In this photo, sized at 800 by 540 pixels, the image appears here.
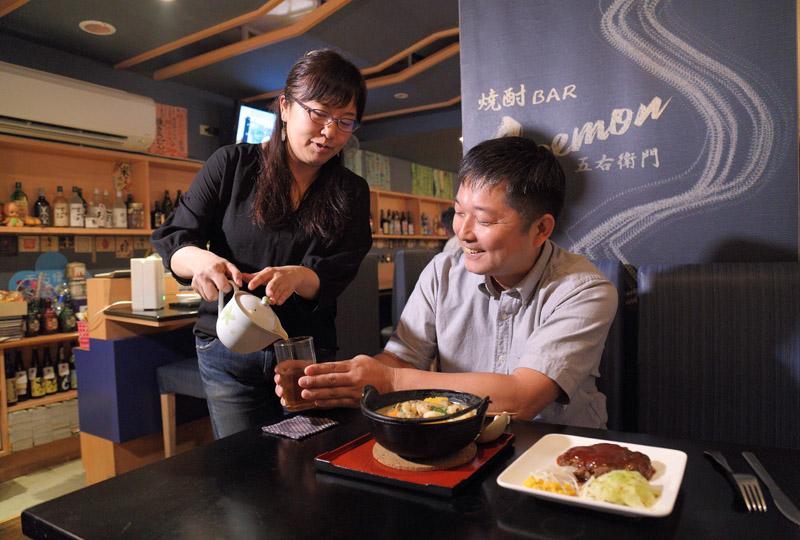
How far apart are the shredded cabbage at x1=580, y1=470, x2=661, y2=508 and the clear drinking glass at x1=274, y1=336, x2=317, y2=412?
0.59 m

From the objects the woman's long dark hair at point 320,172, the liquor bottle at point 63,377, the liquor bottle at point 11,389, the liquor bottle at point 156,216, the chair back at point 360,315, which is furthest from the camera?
the liquor bottle at point 156,216

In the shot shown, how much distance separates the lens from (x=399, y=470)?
0.80 metres

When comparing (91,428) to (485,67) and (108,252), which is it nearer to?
(108,252)

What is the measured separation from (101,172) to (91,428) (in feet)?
6.78

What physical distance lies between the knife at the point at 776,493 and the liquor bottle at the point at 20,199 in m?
4.07

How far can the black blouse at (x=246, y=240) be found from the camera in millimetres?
1455

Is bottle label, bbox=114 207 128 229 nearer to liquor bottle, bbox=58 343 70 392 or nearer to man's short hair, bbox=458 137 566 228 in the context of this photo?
liquor bottle, bbox=58 343 70 392

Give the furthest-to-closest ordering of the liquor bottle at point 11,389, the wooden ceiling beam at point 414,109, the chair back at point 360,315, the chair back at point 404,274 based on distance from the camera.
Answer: the wooden ceiling beam at point 414,109
the liquor bottle at point 11,389
the chair back at point 404,274
the chair back at point 360,315

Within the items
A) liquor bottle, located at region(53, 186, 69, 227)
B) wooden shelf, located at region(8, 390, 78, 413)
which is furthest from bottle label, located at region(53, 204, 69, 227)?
wooden shelf, located at region(8, 390, 78, 413)

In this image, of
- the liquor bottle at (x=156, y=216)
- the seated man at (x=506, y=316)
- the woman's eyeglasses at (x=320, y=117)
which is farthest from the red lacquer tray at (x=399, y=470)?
the liquor bottle at (x=156, y=216)

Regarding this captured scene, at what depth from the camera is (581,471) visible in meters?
0.77

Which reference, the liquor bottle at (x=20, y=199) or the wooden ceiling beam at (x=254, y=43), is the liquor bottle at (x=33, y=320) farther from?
the wooden ceiling beam at (x=254, y=43)

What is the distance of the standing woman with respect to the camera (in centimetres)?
141

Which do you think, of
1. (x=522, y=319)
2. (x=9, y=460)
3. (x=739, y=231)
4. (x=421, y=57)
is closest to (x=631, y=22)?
(x=739, y=231)
